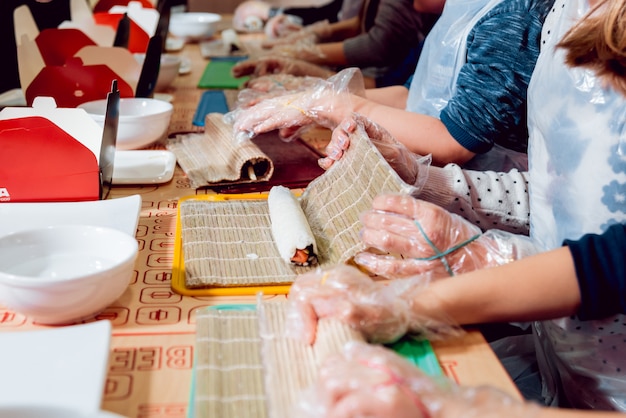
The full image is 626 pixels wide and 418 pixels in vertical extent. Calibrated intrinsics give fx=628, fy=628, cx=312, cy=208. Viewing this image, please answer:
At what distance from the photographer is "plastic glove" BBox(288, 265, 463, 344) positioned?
831 millimetres

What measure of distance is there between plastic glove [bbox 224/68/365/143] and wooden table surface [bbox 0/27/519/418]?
49cm

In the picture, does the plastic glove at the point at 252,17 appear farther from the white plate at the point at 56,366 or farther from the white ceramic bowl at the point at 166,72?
the white plate at the point at 56,366

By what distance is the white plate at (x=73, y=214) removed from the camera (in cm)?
112

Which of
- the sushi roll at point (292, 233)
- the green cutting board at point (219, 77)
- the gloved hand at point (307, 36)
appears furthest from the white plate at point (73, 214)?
the gloved hand at point (307, 36)

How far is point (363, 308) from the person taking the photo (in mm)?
832

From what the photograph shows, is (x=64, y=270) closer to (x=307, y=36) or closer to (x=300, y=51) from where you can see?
(x=300, y=51)

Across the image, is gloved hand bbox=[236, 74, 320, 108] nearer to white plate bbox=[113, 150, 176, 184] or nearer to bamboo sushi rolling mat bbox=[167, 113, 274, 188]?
Answer: bamboo sushi rolling mat bbox=[167, 113, 274, 188]

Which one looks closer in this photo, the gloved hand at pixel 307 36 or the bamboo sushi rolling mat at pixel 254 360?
the bamboo sushi rolling mat at pixel 254 360

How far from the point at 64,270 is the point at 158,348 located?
21 cm

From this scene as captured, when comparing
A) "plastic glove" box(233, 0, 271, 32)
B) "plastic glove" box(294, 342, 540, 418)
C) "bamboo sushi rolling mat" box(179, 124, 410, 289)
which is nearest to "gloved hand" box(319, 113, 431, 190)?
"bamboo sushi rolling mat" box(179, 124, 410, 289)

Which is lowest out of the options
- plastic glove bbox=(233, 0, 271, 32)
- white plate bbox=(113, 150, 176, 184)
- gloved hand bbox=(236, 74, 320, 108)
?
plastic glove bbox=(233, 0, 271, 32)

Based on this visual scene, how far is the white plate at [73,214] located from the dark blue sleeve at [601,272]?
0.72 m

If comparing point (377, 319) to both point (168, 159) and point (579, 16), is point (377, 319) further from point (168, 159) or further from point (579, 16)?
point (168, 159)

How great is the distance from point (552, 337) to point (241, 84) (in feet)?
5.36
